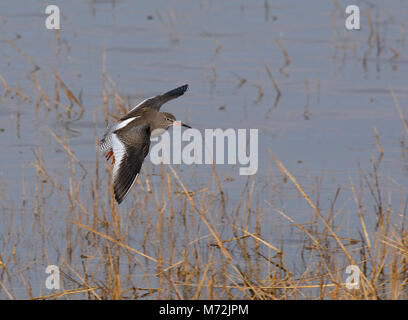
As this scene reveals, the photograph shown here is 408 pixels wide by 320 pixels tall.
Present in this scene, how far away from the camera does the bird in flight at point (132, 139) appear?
7180mm

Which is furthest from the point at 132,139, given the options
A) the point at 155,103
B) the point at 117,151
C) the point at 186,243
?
the point at 155,103

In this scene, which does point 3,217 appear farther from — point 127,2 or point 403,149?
point 127,2

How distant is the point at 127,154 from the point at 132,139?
29 cm

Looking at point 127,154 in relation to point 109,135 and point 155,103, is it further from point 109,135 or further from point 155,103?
point 155,103

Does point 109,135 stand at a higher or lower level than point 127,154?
higher

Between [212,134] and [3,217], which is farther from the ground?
[212,134]

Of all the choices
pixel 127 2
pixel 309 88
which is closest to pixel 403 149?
pixel 309 88

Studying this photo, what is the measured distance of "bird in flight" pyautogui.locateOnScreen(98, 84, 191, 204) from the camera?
7.18 metres

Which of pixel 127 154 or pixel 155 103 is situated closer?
pixel 127 154

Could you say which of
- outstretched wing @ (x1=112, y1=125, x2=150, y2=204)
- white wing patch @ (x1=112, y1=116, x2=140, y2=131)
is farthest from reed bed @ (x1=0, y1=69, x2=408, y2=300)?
A: white wing patch @ (x1=112, y1=116, x2=140, y2=131)

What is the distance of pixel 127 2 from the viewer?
54.4 ft

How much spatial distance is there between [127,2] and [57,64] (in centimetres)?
401

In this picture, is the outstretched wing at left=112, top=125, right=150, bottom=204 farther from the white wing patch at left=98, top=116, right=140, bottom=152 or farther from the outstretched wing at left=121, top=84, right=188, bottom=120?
the outstretched wing at left=121, top=84, right=188, bottom=120

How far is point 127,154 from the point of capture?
7426mm
